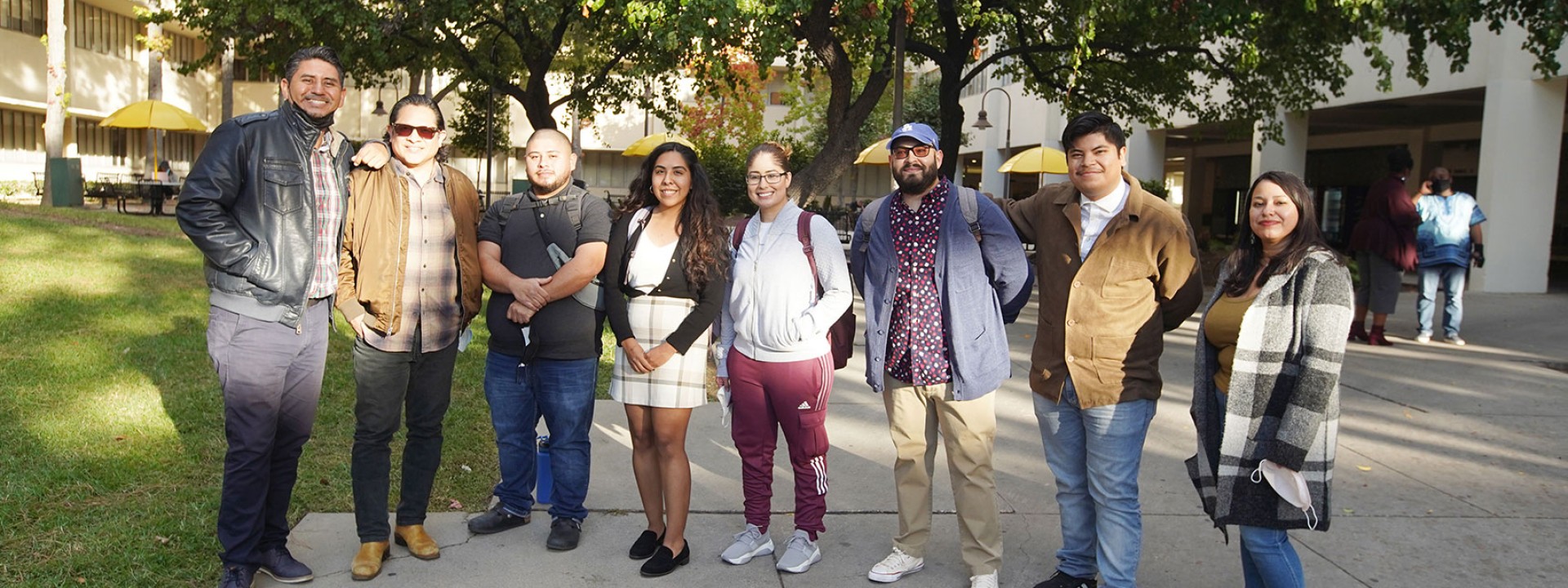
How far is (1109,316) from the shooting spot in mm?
4031

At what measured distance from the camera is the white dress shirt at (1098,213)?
412cm

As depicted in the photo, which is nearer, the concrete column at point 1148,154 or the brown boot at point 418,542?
the brown boot at point 418,542

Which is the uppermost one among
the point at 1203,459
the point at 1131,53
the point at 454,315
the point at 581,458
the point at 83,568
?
the point at 1131,53

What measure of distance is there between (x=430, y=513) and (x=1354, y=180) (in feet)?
88.2

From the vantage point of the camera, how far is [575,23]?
54.6 feet

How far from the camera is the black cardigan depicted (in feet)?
14.8

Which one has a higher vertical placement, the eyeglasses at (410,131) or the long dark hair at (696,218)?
the eyeglasses at (410,131)

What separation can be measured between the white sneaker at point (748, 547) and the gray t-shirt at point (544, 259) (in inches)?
40.3

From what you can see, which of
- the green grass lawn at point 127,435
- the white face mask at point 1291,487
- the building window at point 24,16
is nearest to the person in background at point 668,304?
Result: the green grass lawn at point 127,435

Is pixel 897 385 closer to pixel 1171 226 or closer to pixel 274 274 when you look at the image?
pixel 1171 226

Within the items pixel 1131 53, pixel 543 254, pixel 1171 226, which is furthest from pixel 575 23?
pixel 1171 226

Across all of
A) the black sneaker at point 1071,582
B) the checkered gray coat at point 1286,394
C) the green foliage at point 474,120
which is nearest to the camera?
the checkered gray coat at point 1286,394

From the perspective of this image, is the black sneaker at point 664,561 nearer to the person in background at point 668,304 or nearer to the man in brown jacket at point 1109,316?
the person in background at point 668,304

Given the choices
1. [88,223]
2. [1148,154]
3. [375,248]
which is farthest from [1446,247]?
[1148,154]
